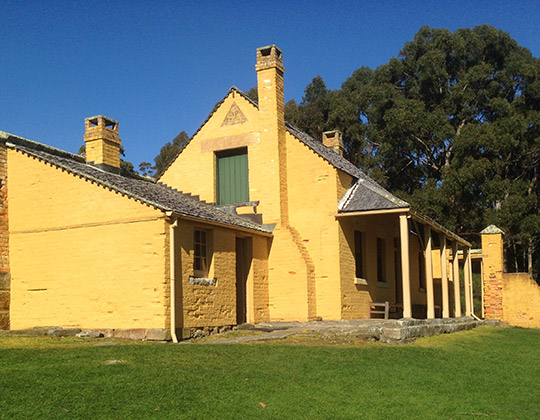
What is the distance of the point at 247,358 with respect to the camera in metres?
10.1

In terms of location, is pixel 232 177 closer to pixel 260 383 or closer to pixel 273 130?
pixel 273 130

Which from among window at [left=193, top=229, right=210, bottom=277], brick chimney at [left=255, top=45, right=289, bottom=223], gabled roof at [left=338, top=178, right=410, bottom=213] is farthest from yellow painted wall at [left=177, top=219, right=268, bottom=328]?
gabled roof at [left=338, top=178, right=410, bottom=213]

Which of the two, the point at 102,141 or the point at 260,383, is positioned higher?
the point at 102,141

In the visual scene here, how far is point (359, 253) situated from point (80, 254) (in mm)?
8747

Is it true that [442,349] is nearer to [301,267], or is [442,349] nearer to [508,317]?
[301,267]

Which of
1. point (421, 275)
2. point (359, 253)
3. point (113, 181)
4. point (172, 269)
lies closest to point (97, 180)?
point (113, 181)

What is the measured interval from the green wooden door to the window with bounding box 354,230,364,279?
12.0ft

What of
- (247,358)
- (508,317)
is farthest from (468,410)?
(508,317)

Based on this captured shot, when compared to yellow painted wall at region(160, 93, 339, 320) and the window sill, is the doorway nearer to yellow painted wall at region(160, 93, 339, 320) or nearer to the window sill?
yellow painted wall at region(160, 93, 339, 320)

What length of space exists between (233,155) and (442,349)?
31.7 feet

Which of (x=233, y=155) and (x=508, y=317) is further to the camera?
(x=508, y=317)

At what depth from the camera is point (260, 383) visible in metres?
8.16

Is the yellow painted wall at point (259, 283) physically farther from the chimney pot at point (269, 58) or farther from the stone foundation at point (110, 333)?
the chimney pot at point (269, 58)

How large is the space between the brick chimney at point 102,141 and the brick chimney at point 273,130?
430 cm
